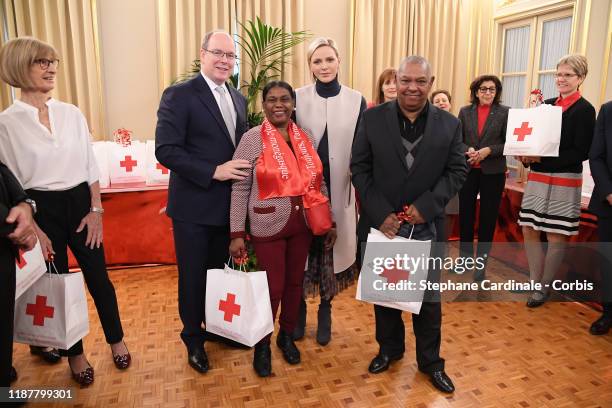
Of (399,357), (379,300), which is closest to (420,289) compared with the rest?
(379,300)

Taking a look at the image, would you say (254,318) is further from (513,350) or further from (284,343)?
(513,350)

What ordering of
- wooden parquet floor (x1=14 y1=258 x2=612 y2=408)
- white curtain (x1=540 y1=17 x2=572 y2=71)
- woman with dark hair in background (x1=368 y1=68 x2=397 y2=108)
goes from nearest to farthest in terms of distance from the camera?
wooden parquet floor (x1=14 y1=258 x2=612 y2=408) → woman with dark hair in background (x1=368 y1=68 x2=397 y2=108) → white curtain (x1=540 y1=17 x2=572 y2=71)

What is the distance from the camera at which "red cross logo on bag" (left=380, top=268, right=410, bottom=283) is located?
76.1 inches

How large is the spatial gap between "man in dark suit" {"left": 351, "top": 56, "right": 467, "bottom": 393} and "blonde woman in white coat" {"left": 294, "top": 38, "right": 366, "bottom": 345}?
25 centimetres

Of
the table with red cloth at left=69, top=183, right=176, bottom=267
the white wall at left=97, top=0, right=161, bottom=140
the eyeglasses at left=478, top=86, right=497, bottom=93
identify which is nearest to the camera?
the eyeglasses at left=478, top=86, right=497, bottom=93

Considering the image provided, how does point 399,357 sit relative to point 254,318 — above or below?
below

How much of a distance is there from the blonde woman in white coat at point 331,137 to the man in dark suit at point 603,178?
49.7 inches

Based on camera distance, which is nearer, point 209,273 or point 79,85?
point 209,273

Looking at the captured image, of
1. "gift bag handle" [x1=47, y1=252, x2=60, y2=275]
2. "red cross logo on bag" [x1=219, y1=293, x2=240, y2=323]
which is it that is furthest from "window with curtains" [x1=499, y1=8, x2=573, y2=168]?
"gift bag handle" [x1=47, y1=252, x2=60, y2=275]

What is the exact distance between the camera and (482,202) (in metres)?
3.19

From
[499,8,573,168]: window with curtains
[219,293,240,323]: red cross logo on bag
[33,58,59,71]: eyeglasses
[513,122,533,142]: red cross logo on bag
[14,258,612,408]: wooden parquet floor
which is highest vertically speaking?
[499,8,573,168]: window with curtains

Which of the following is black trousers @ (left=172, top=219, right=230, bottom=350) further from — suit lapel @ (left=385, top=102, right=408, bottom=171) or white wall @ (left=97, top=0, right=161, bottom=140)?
white wall @ (left=97, top=0, right=161, bottom=140)

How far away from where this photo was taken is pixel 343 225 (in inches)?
94.5

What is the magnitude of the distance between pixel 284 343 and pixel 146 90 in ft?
10.6
